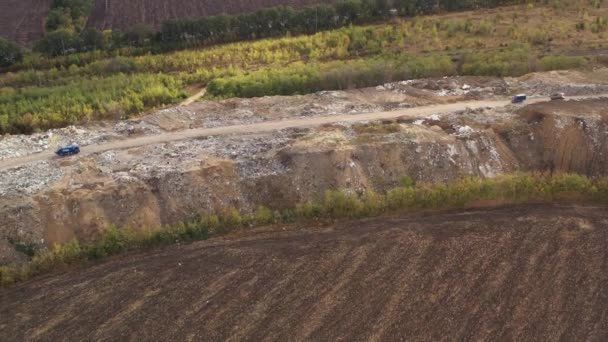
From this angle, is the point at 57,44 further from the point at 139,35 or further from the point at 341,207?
the point at 341,207

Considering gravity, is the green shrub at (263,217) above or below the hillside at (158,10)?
below

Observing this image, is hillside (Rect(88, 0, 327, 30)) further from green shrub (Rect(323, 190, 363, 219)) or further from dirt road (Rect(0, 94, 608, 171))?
green shrub (Rect(323, 190, 363, 219))

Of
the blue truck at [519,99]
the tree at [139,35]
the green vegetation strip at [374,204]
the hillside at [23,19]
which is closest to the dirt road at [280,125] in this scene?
the blue truck at [519,99]

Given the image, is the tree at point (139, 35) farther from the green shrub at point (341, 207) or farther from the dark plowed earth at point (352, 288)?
the green shrub at point (341, 207)

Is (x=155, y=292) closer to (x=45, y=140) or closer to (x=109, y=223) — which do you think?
(x=109, y=223)

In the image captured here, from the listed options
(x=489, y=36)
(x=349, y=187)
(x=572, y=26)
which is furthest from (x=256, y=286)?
(x=572, y=26)

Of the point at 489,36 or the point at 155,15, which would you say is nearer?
the point at 489,36
